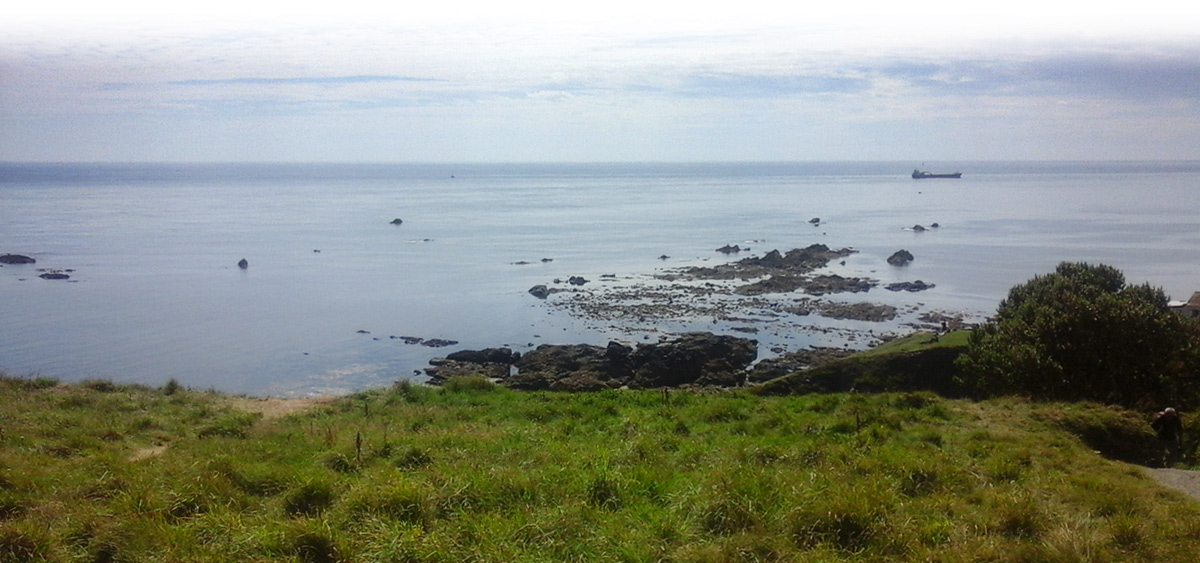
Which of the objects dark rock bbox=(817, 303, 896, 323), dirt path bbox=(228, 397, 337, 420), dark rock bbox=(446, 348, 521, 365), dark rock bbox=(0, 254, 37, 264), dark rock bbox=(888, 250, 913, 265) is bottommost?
dark rock bbox=(446, 348, 521, 365)

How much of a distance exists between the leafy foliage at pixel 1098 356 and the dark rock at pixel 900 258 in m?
51.3

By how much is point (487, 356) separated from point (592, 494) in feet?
103

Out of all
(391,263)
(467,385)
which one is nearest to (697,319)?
(467,385)

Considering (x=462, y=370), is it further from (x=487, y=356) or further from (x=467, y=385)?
(x=467, y=385)

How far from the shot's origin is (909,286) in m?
59.6

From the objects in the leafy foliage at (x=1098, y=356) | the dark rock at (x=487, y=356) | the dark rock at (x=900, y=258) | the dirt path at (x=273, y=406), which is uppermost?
the leafy foliage at (x=1098, y=356)

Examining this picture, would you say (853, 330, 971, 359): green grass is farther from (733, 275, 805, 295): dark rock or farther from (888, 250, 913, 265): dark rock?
(888, 250, 913, 265): dark rock

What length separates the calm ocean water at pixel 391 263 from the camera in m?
42.5

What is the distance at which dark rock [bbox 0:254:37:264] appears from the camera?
229ft

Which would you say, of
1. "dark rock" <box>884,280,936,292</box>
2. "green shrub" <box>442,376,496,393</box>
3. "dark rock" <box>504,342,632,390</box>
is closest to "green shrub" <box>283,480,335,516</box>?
"green shrub" <box>442,376,496,393</box>

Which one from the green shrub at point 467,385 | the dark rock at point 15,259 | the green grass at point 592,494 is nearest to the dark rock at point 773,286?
the green shrub at point 467,385

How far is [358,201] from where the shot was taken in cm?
16175

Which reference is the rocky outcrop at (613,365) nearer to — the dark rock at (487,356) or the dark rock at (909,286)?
the dark rock at (487,356)

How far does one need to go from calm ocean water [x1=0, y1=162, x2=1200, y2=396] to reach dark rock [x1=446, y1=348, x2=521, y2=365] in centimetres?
217
